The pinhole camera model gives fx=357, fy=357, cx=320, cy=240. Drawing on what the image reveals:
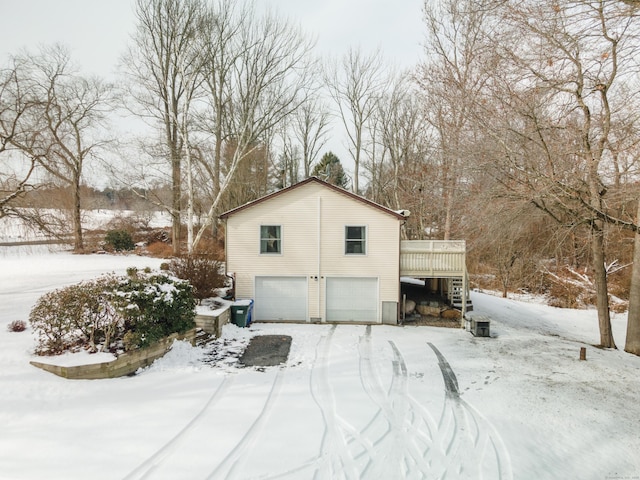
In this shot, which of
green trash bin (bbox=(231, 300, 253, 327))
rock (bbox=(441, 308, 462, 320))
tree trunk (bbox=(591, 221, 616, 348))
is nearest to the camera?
tree trunk (bbox=(591, 221, 616, 348))

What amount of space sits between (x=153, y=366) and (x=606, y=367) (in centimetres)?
1246

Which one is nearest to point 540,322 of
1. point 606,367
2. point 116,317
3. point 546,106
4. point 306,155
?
point 606,367

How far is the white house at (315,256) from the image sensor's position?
1514 cm

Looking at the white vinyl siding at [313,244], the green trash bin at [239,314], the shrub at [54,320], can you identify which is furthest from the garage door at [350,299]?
the shrub at [54,320]

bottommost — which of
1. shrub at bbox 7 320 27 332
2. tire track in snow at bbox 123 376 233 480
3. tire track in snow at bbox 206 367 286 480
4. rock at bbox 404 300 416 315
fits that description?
tire track in snow at bbox 206 367 286 480

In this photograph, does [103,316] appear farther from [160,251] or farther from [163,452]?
[160,251]

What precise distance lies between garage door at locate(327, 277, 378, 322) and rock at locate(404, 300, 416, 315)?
1.88 m

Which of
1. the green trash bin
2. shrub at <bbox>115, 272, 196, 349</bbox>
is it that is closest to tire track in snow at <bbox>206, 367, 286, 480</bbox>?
shrub at <bbox>115, 272, 196, 349</bbox>

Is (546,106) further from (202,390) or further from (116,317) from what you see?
(116,317)

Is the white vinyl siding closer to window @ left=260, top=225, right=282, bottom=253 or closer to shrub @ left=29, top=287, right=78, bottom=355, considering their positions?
window @ left=260, top=225, right=282, bottom=253

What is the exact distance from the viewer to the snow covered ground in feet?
17.1

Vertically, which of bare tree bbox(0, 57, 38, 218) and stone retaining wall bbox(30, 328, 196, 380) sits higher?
bare tree bbox(0, 57, 38, 218)

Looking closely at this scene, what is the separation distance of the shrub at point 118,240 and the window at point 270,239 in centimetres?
1363

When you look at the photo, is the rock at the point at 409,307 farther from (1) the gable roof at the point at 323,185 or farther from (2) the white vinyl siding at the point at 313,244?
(1) the gable roof at the point at 323,185
